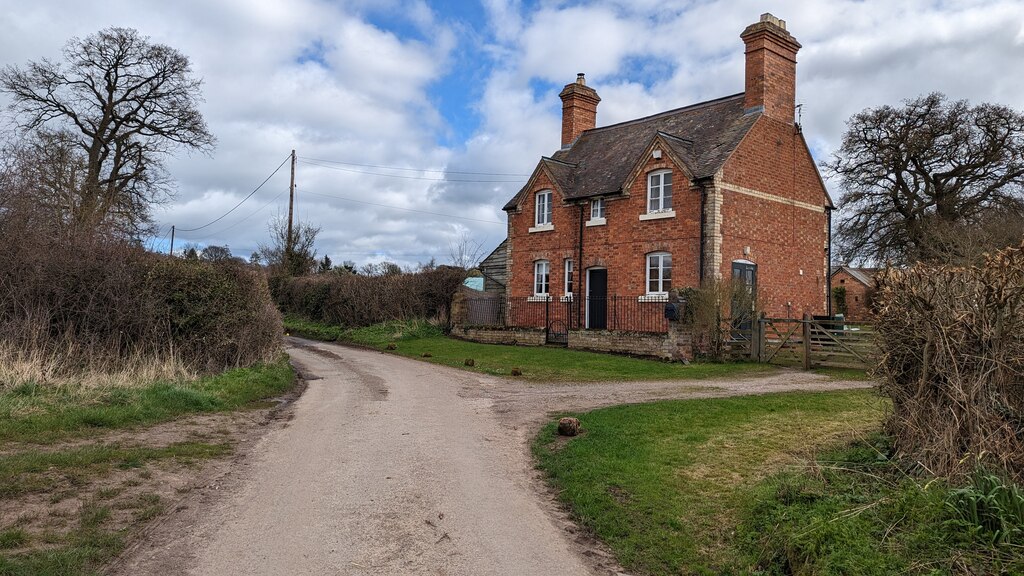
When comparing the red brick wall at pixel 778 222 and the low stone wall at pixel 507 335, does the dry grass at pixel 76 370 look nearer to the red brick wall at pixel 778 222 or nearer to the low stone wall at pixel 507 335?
the low stone wall at pixel 507 335

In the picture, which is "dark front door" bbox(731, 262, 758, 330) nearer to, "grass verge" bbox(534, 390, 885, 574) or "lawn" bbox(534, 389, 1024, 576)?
"grass verge" bbox(534, 390, 885, 574)

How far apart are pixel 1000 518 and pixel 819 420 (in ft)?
17.4

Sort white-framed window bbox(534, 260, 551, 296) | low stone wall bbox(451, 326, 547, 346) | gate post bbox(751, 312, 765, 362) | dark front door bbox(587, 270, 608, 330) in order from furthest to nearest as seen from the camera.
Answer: white-framed window bbox(534, 260, 551, 296) → dark front door bbox(587, 270, 608, 330) → low stone wall bbox(451, 326, 547, 346) → gate post bbox(751, 312, 765, 362)

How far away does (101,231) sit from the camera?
1345 centimetres

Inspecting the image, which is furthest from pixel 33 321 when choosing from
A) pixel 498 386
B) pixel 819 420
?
pixel 819 420

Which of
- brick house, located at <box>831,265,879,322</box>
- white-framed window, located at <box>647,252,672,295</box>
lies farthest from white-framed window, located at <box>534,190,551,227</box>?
brick house, located at <box>831,265,879,322</box>

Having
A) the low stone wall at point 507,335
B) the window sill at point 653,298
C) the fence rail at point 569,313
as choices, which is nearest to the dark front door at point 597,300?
the fence rail at point 569,313

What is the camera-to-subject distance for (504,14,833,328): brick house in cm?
2267

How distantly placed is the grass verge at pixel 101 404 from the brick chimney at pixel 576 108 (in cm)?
2256

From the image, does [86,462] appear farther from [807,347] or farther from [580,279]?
[580,279]

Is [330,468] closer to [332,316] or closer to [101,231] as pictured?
[101,231]

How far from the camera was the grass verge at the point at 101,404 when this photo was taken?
836cm

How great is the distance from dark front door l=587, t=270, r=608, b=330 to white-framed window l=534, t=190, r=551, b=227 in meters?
3.34

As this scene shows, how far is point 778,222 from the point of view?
24.6 m
